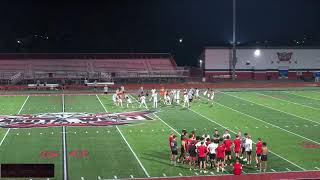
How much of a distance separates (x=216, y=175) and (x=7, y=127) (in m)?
13.3

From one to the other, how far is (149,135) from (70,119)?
6.36 m

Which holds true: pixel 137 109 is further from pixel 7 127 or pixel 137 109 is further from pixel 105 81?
pixel 105 81

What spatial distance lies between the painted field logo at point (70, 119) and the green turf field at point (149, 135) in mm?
1017

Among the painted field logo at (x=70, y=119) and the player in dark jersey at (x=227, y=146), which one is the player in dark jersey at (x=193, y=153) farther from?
the painted field logo at (x=70, y=119)

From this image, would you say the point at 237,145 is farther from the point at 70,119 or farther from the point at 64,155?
the point at 70,119

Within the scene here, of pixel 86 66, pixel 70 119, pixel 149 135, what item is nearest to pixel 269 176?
pixel 149 135

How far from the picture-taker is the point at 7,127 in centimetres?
2717

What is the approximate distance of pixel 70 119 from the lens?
29797 millimetres

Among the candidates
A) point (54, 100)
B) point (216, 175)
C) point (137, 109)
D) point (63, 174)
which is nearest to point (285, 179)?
point (216, 175)

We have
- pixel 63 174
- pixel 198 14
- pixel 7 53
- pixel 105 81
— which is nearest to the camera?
pixel 63 174

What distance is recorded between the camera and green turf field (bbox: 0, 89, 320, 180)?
19109mm

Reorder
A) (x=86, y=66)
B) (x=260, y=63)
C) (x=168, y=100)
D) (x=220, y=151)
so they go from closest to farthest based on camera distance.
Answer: (x=220, y=151)
(x=168, y=100)
(x=86, y=66)
(x=260, y=63)

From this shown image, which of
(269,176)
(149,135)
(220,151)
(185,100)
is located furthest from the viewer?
(185,100)

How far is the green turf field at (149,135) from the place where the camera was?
62.7 ft
